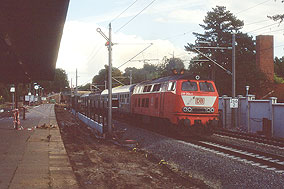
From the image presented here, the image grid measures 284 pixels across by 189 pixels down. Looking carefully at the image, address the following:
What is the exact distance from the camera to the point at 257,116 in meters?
21.0

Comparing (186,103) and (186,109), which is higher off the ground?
(186,103)

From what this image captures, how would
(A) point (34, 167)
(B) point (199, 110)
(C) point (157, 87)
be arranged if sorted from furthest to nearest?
(C) point (157, 87)
(B) point (199, 110)
(A) point (34, 167)

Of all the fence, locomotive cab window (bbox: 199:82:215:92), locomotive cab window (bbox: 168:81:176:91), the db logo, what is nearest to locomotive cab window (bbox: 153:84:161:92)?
locomotive cab window (bbox: 168:81:176:91)

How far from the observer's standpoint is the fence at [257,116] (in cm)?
1878

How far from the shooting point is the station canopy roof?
923 centimetres

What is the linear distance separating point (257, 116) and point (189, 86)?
6.29m

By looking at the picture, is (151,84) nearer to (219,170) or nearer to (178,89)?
(178,89)

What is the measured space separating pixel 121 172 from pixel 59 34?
576cm

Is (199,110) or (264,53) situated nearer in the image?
(199,110)

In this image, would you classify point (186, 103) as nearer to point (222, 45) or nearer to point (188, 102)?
point (188, 102)

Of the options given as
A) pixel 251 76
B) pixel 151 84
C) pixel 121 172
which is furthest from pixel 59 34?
pixel 251 76

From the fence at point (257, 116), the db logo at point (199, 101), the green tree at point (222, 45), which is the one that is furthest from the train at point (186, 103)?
the green tree at point (222, 45)

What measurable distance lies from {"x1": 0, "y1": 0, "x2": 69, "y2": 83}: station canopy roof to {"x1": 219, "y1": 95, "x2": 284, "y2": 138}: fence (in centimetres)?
1170

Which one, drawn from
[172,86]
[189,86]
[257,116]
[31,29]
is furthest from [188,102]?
[31,29]
